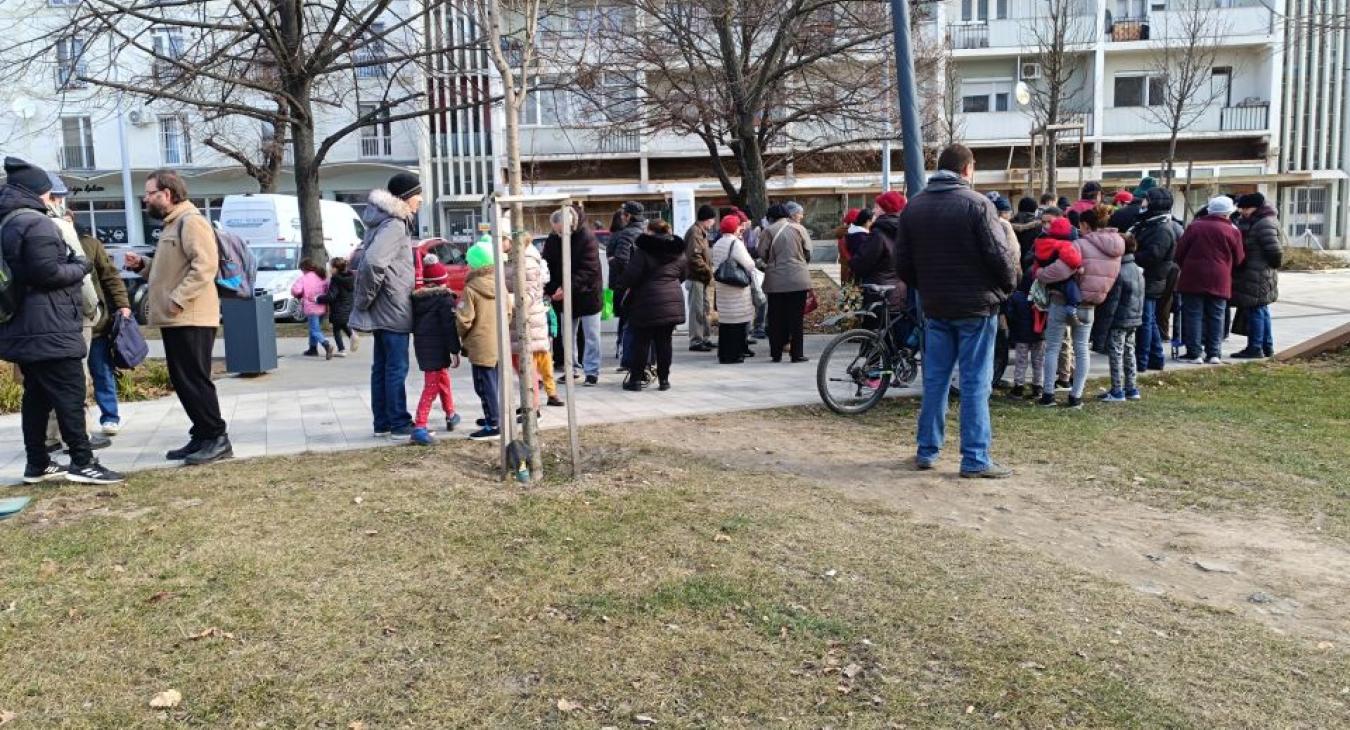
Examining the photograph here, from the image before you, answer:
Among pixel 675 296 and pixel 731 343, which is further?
pixel 731 343

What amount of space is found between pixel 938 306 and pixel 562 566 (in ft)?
10.6

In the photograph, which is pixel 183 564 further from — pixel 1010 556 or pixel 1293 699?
pixel 1293 699

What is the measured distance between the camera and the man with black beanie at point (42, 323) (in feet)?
20.8

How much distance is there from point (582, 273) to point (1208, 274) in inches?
264

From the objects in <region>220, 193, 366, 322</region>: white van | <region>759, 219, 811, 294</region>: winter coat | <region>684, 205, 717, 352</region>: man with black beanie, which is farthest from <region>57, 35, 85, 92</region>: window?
<region>759, 219, 811, 294</region>: winter coat

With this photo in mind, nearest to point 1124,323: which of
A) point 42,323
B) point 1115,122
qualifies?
point 42,323

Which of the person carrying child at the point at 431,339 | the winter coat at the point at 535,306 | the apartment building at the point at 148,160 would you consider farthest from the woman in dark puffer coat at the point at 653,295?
the apartment building at the point at 148,160

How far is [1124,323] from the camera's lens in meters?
9.38

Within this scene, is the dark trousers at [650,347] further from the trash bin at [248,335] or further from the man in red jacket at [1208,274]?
the man in red jacket at [1208,274]

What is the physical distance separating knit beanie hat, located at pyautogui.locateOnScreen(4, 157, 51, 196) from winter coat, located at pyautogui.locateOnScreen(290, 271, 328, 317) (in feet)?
24.9

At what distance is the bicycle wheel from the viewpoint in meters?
9.10

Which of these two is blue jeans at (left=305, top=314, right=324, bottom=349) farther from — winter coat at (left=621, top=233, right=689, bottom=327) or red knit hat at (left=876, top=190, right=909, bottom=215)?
red knit hat at (left=876, top=190, right=909, bottom=215)

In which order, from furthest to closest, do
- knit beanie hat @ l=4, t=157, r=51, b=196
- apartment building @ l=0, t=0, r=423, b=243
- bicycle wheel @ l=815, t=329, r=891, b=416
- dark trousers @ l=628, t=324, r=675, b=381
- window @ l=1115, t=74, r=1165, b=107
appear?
apartment building @ l=0, t=0, r=423, b=243
window @ l=1115, t=74, r=1165, b=107
dark trousers @ l=628, t=324, r=675, b=381
bicycle wheel @ l=815, t=329, r=891, b=416
knit beanie hat @ l=4, t=157, r=51, b=196

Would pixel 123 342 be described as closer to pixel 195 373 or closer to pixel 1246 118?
pixel 195 373
